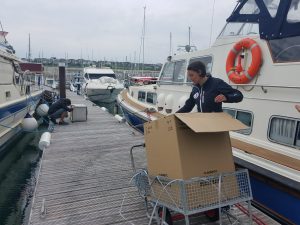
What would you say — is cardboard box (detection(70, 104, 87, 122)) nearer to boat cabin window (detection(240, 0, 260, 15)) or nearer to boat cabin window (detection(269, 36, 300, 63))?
boat cabin window (detection(240, 0, 260, 15))

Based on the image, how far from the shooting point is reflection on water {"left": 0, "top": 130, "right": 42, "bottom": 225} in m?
6.23

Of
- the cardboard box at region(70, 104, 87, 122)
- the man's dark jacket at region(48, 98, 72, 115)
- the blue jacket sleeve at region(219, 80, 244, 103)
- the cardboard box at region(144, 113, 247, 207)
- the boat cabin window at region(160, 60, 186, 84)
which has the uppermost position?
the boat cabin window at region(160, 60, 186, 84)

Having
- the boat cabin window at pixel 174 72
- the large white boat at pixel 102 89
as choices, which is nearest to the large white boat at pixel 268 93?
the boat cabin window at pixel 174 72

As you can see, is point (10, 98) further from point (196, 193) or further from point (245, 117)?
point (196, 193)

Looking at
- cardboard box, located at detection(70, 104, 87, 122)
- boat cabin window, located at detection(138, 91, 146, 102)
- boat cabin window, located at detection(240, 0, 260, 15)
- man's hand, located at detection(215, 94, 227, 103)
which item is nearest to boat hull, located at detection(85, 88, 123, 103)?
cardboard box, located at detection(70, 104, 87, 122)

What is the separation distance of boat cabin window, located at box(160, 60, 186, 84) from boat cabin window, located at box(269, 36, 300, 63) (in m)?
3.34

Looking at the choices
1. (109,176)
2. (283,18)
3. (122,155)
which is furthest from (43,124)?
(283,18)

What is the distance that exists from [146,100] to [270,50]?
5.84 metres

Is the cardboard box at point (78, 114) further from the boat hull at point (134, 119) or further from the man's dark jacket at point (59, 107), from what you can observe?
the boat hull at point (134, 119)

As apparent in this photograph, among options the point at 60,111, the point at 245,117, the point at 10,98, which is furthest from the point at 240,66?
the point at 10,98

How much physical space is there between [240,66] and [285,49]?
2.96ft

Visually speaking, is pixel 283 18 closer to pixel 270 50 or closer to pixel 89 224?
pixel 270 50

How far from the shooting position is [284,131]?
4625 millimetres

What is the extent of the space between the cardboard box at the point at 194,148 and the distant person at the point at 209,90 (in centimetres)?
29
